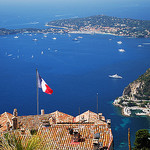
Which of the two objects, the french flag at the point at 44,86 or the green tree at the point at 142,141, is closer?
the green tree at the point at 142,141

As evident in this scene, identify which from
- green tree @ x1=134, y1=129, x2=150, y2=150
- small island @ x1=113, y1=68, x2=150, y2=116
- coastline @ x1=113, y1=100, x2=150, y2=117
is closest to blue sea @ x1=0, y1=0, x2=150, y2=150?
coastline @ x1=113, y1=100, x2=150, y2=117

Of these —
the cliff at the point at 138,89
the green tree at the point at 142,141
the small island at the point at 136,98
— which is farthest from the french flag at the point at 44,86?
the cliff at the point at 138,89

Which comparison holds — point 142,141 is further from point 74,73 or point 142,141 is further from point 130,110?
point 74,73

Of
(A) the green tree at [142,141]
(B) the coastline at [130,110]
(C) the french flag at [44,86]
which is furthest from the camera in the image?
(B) the coastline at [130,110]

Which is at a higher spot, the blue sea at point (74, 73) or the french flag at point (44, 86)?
the french flag at point (44, 86)

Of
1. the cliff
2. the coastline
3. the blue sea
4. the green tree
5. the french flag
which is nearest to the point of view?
the green tree

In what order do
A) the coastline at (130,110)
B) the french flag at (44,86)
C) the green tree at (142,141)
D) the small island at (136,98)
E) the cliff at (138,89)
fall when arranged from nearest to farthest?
the green tree at (142,141) < the french flag at (44,86) < the coastline at (130,110) < the small island at (136,98) < the cliff at (138,89)

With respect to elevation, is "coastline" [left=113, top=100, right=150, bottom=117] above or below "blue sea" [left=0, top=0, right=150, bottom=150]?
below

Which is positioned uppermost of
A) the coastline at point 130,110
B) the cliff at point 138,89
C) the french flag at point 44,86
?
the french flag at point 44,86

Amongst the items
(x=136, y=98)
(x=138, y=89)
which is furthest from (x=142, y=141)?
(x=138, y=89)

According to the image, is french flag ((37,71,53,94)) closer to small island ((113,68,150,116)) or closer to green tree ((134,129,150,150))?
green tree ((134,129,150,150))

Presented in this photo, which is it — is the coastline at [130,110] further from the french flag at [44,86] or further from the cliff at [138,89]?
the french flag at [44,86]
